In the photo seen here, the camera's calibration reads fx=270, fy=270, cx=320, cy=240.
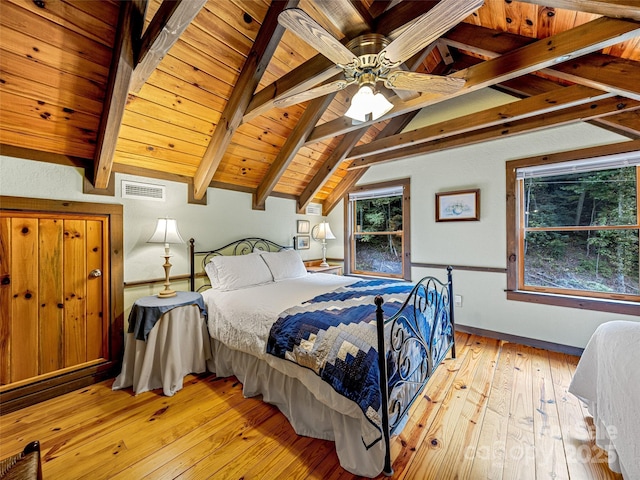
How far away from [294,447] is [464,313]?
2898 mm

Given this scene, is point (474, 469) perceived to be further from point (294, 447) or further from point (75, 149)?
point (75, 149)

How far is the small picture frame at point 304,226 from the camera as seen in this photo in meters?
4.65

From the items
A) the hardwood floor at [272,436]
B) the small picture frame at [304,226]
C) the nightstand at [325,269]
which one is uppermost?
the small picture frame at [304,226]

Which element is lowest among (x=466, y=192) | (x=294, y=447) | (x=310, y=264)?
(x=294, y=447)

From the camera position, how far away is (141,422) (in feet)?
6.36

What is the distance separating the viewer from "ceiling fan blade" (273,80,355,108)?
70.7 inches

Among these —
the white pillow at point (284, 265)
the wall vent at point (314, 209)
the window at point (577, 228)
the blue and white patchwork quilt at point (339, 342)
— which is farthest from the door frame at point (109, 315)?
the window at point (577, 228)

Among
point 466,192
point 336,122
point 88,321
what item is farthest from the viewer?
point 466,192

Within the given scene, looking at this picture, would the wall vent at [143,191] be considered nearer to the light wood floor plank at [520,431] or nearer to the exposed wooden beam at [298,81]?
the exposed wooden beam at [298,81]

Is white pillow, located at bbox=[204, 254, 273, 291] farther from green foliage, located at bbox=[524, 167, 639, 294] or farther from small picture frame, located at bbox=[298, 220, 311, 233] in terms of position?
green foliage, located at bbox=[524, 167, 639, 294]

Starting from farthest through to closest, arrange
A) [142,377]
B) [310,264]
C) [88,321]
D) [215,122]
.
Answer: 1. [310,264]
2. [215,122]
3. [88,321]
4. [142,377]

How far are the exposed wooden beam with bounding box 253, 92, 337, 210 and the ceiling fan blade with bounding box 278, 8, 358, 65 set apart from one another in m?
1.33

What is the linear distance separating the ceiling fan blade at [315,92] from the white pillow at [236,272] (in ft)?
5.62

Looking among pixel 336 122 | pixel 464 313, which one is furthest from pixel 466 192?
pixel 336 122
